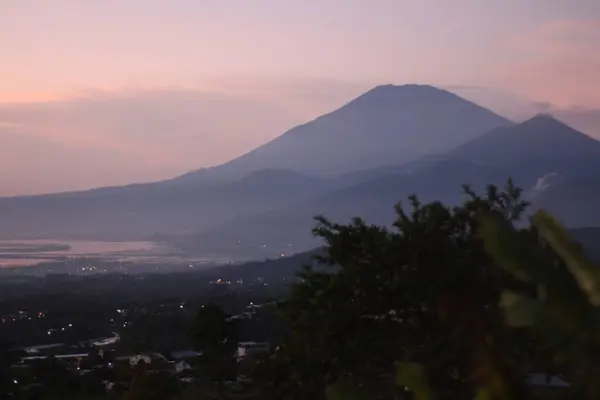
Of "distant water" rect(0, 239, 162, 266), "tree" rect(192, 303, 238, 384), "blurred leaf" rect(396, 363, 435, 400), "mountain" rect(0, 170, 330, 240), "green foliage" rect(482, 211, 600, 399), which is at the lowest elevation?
"tree" rect(192, 303, 238, 384)

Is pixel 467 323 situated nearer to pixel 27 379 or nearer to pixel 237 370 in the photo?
pixel 237 370

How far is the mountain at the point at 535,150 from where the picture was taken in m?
100

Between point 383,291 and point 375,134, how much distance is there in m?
146

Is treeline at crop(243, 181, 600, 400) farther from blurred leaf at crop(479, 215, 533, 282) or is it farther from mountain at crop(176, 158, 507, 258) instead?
mountain at crop(176, 158, 507, 258)

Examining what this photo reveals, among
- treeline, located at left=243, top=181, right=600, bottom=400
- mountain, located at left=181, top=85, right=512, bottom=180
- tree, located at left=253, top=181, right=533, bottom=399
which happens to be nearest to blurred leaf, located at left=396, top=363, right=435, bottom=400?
treeline, located at left=243, top=181, right=600, bottom=400

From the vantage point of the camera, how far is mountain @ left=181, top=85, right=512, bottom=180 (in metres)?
145

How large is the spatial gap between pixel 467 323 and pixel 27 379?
1753 cm

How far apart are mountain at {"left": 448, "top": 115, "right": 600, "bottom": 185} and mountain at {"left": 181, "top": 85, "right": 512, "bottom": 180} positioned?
14.0 m

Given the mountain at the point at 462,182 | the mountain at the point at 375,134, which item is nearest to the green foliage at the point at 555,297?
the mountain at the point at 462,182

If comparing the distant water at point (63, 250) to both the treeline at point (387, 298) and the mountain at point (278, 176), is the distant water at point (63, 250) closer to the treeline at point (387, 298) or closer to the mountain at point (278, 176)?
the mountain at point (278, 176)

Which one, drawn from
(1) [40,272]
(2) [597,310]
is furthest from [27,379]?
(1) [40,272]

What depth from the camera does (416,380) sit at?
3445mm

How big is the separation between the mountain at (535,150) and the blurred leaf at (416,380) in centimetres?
9125

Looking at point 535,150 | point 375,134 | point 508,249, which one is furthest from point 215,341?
point 375,134
